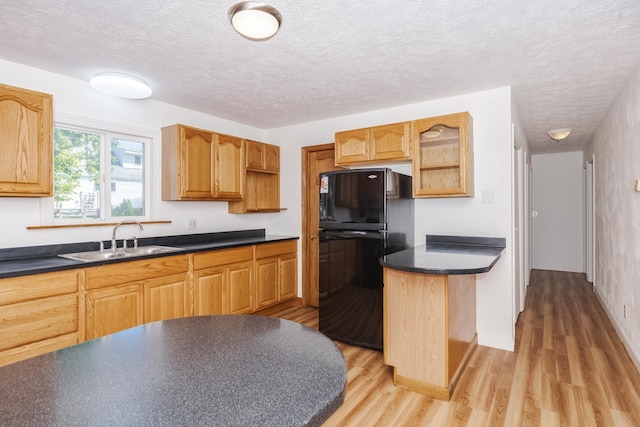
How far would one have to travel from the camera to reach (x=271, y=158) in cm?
432

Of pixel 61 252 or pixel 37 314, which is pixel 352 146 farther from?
pixel 37 314

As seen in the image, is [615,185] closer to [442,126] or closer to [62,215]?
[442,126]

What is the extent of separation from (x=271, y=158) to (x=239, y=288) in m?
1.67

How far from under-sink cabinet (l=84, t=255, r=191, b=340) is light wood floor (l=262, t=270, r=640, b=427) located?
1542mm

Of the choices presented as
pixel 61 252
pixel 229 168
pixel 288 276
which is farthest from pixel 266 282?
pixel 61 252

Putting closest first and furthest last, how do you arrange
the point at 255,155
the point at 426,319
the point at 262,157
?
the point at 426,319 < the point at 255,155 < the point at 262,157

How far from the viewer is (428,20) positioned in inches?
75.8

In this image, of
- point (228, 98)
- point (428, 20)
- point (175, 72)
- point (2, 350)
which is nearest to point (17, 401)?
point (2, 350)

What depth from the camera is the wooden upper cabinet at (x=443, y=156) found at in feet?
9.47

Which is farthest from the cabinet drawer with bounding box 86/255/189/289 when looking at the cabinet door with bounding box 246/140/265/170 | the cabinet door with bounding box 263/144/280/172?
the cabinet door with bounding box 263/144/280/172

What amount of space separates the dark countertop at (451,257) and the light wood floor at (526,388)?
2.84 ft

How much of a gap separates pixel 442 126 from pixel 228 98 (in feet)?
6.48

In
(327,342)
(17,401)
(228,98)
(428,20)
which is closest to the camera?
(17,401)

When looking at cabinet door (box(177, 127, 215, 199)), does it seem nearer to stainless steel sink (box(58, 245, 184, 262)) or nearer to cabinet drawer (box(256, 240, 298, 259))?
stainless steel sink (box(58, 245, 184, 262))
